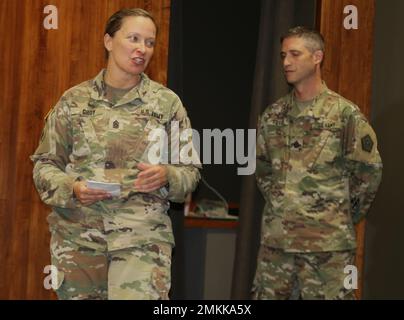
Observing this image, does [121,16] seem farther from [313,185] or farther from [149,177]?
[313,185]

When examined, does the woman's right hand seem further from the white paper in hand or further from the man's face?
the man's face

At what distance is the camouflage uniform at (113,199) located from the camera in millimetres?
2988

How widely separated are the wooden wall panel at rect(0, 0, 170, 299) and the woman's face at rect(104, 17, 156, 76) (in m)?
0.87

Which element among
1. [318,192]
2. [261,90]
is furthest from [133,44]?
[261,90]

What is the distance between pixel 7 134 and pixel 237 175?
1649 mm

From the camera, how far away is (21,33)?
3965 mm

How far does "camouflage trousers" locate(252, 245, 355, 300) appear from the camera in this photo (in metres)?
3.63

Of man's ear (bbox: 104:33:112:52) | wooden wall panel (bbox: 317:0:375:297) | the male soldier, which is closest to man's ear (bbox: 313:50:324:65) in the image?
the male soldier

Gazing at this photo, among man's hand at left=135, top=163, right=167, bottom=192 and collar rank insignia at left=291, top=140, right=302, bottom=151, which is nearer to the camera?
man's hand at left=135, top=163, right=167, bottom=192

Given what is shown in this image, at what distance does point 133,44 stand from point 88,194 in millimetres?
696

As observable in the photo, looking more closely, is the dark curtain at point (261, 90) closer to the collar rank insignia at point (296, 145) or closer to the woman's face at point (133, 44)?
the collar rank insignia at point (296, 145)

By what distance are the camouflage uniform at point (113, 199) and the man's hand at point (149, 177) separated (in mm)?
51

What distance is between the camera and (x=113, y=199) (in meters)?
3.04

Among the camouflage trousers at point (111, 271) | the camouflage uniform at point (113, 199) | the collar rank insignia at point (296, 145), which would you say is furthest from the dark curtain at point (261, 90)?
the camouflage trousers at point (111, 271)
